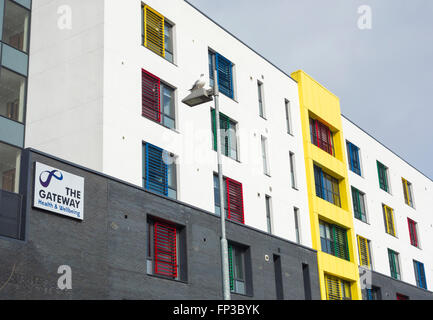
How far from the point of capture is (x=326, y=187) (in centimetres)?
3866

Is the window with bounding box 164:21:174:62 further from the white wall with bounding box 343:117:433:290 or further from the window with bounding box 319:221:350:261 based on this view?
the white wall with bounding box 343:117:433:290

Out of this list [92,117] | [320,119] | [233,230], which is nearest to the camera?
[92,117]

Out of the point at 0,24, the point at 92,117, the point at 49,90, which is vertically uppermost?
the point at 0,24

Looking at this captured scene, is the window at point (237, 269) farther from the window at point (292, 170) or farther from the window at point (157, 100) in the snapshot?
the window at point (292, 170)

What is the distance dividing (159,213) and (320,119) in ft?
57.0

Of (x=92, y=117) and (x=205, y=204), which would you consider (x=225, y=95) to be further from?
(x=92, y=117)

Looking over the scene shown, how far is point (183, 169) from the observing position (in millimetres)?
27234

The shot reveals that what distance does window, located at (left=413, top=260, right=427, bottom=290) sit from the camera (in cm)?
4784

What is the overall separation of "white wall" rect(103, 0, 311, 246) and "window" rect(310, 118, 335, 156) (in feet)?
6.93

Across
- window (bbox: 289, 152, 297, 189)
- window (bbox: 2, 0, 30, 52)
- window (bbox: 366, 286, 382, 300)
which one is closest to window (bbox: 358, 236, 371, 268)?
window (bbox: 366, 286, 382, 300)

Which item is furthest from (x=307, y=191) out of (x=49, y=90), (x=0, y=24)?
(x=0, y=24)

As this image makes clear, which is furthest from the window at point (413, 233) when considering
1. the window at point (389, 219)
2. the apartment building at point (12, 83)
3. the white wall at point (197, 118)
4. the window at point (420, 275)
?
the apartment building at point (12, 83)

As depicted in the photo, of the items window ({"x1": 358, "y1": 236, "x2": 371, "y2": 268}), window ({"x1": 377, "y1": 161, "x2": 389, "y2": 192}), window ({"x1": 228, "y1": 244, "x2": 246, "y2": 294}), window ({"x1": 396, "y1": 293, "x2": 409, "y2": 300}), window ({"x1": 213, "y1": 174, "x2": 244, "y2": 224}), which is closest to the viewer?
window ({"x1": 228, "y1": 244, "x2": 246, "y2": 294})

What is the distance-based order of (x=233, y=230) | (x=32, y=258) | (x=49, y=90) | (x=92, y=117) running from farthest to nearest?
(x=233, y=230)
(x=49, y=90)
(x=92, y=117)
(x=32, y=258)
